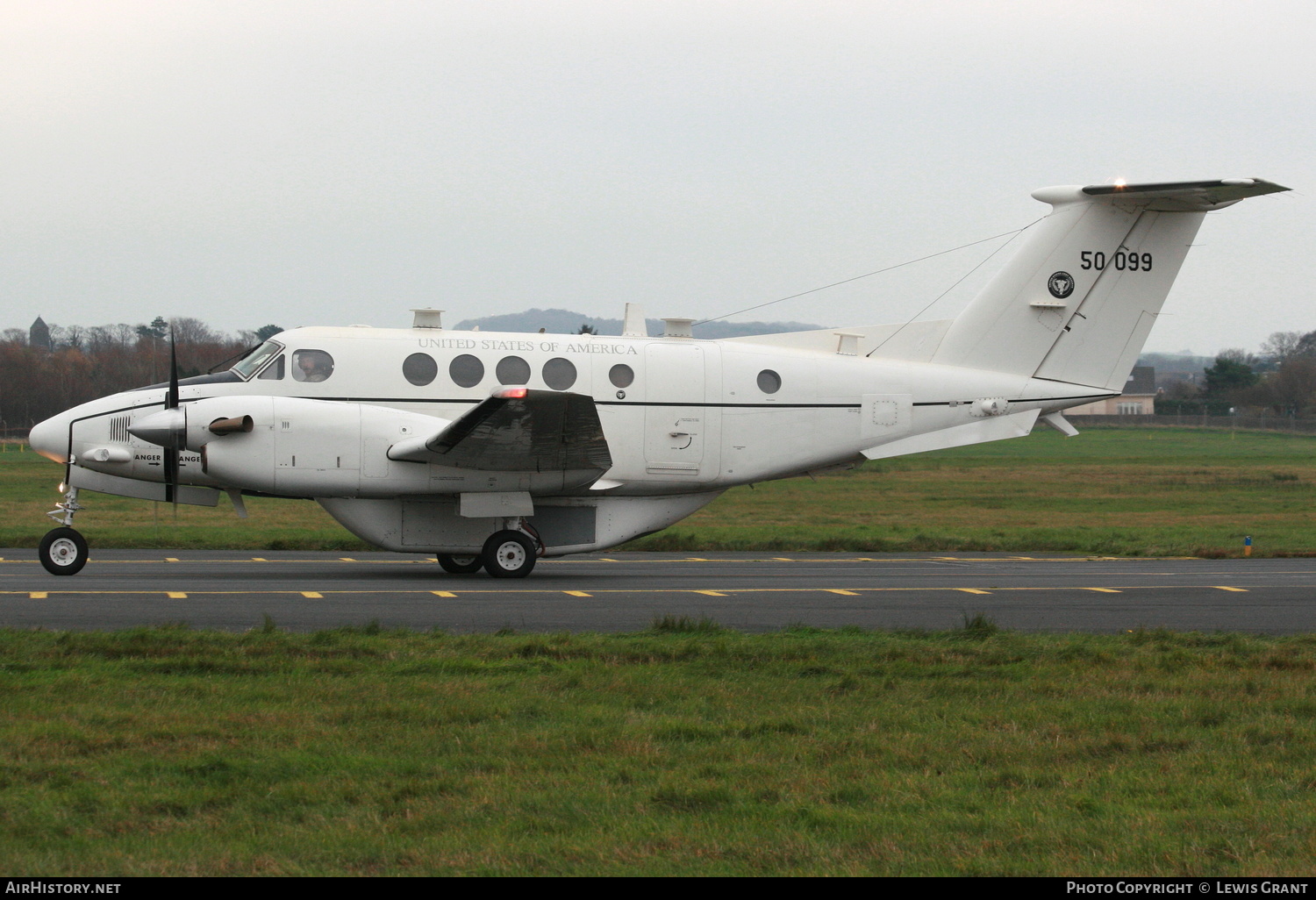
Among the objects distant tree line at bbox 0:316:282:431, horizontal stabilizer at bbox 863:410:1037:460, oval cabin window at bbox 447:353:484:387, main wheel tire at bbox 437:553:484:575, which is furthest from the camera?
distant tree line at bbox 0:316:282:431

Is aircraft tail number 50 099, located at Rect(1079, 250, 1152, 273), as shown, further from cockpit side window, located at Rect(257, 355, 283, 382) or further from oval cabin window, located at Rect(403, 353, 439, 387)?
cockpit side window, located at Rect(257, 355, 283, 382)

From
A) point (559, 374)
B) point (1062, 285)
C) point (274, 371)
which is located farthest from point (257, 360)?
point (1062, 285)

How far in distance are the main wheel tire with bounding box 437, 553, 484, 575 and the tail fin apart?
25.3 ft

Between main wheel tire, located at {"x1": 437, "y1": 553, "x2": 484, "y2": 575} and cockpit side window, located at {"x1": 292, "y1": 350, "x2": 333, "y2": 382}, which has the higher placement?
cockpit side window, located at {"x1": 292, "y1": 350, "x2": 333, "y2": 382}

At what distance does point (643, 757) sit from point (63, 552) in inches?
462

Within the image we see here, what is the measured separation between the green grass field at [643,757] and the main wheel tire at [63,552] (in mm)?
6046

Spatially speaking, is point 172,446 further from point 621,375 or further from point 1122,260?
point 1122,260

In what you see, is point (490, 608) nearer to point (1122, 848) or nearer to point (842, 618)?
point (842, 618)

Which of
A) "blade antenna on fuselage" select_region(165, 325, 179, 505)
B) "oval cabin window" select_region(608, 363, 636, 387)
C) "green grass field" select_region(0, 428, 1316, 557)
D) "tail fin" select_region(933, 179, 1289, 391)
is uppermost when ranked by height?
"tail fin" select_region(933, 179, 1289, 391)

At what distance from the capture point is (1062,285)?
19.4 m

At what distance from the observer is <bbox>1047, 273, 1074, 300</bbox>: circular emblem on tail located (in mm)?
19344

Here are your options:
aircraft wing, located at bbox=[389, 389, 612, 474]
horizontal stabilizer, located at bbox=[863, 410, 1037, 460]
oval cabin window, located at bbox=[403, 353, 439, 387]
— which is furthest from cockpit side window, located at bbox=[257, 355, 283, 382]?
horizontal stabilizer, located at bbox=[863, 410, 1037, 460]

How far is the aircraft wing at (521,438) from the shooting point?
15.2m

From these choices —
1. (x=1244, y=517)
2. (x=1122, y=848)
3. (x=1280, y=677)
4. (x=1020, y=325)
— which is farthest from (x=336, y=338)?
(x=1244, y=517)
